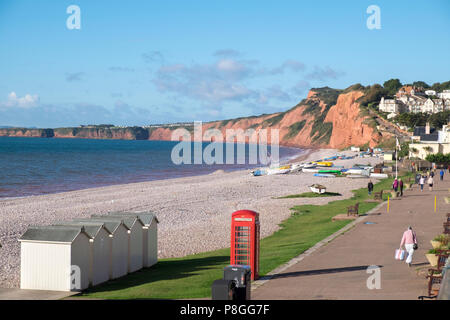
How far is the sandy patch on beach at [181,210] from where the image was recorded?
21094 mm

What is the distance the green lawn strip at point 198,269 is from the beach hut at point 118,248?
261mm

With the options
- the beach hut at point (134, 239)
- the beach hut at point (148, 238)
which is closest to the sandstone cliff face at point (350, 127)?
the beach hut at point (148, 238)

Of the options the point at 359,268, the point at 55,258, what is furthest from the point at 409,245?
the point at 55,258

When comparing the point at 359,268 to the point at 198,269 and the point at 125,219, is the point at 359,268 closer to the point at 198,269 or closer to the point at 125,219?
the point at 198,269

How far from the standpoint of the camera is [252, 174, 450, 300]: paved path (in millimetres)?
10766

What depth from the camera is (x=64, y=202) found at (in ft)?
127

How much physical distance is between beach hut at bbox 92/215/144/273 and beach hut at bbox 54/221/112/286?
105cm

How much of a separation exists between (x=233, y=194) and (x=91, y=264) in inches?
1153

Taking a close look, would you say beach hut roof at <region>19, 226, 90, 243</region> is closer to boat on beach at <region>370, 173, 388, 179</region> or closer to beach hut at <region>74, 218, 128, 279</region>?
beach hut at <region>74, 218, 128, 279</region>

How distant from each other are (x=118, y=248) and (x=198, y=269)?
7.82 ft

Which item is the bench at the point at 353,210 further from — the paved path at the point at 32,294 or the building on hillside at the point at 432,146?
the building on hillside at the point at 432,146

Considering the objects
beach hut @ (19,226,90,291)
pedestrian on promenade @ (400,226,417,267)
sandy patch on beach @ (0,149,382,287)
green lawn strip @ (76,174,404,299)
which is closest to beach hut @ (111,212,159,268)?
green lawn strip @ (76,174,404,299)
